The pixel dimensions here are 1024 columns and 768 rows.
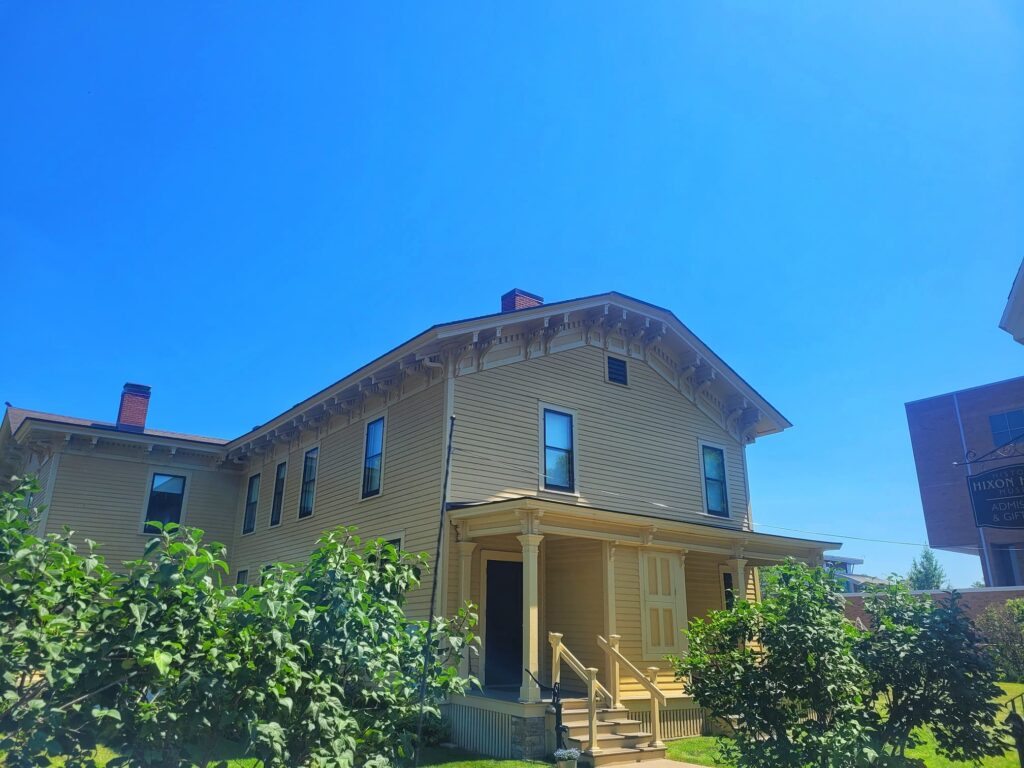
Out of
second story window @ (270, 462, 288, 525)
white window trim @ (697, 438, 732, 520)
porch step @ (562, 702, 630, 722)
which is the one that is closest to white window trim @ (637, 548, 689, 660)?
porch step @ (562, 702, 630, 722)

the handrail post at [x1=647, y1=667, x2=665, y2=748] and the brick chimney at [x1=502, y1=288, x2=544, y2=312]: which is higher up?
the brick chimney at [x1=502, y1=288, x2=544, y2=312]

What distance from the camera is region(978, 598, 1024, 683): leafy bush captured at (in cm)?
2166

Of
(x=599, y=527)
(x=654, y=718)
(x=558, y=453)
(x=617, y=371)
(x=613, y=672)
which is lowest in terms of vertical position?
(x=654, y=718)

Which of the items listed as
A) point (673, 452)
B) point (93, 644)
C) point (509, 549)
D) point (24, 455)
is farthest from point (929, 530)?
point (93, 644)

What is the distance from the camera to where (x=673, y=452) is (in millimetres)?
17422

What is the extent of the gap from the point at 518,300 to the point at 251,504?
11.0 meters

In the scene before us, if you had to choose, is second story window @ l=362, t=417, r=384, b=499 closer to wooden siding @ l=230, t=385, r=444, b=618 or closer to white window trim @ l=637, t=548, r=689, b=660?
wooden siding @ l=230, t=385, r=444, b=618

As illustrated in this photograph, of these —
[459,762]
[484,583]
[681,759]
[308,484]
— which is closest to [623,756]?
[681,759]

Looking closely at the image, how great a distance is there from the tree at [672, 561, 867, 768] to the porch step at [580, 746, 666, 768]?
3785 mm

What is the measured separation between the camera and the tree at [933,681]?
6.83 metres

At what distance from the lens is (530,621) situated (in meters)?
11.5

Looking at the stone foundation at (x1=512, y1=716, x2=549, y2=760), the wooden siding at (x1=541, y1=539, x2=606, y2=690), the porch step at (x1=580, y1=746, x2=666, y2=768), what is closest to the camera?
the porch step at (x1=580, y1=746, x2=666, y2=768)

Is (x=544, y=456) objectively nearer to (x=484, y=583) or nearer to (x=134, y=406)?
(x=484, y=583)

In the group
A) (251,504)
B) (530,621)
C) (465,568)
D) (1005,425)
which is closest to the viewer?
(530,621)
